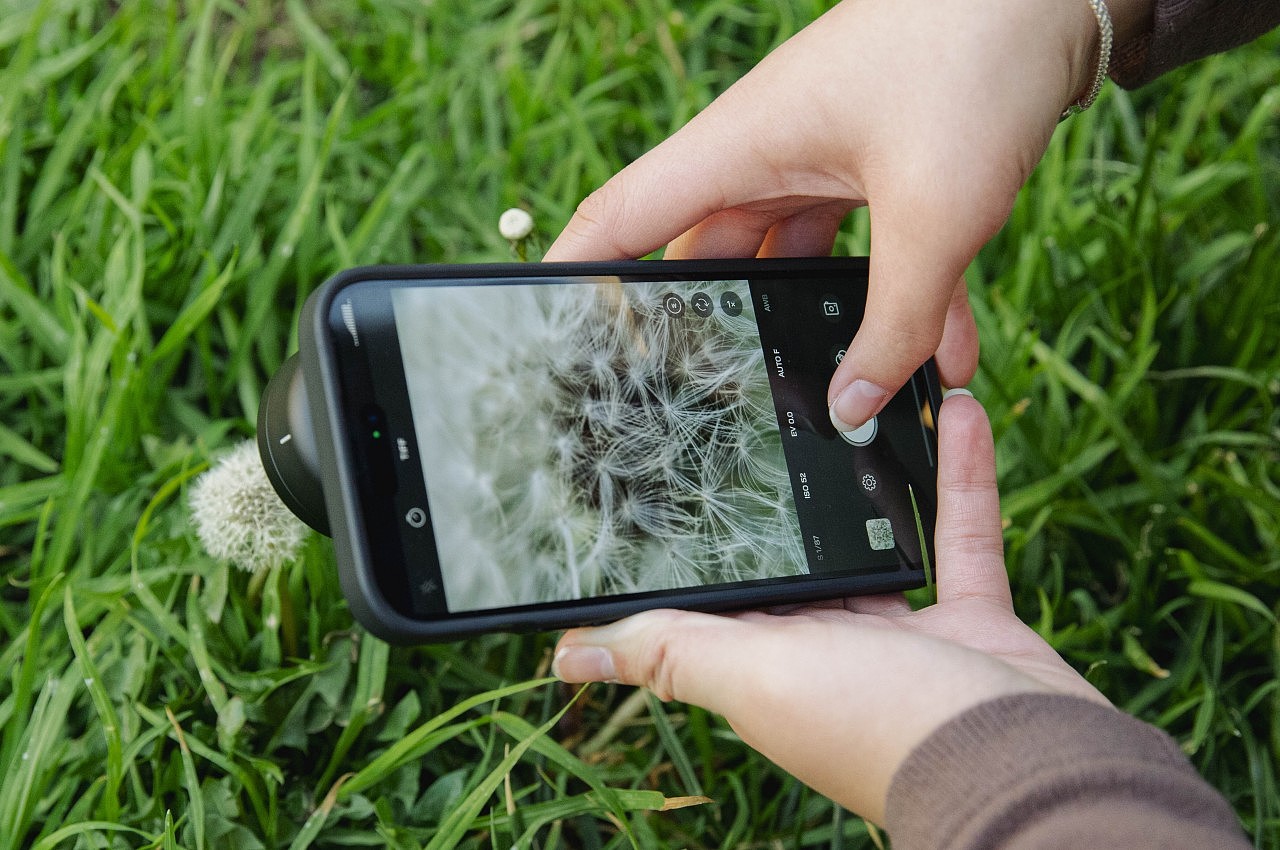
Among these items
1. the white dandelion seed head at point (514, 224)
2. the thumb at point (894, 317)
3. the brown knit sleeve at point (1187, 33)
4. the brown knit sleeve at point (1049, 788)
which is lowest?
the brown knit sleeve at point (1049, 788)

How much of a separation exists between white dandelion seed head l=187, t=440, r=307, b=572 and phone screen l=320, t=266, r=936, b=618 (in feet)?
0.82

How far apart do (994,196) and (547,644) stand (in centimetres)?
81

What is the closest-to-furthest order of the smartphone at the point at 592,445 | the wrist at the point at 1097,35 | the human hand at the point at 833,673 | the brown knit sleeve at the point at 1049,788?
the brown knit sleeve at the point at 1049,788, the human hand at the point at 833,673, the smartphone at the point at 592,445, the wrist at the point at 1097,35

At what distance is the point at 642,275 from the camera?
47.7 inches

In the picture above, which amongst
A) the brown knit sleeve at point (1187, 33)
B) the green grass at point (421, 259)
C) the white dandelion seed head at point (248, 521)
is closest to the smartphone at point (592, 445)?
the white dandelion seed head at point (248, 521)

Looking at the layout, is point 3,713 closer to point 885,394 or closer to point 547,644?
point 547,644

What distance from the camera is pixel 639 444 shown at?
3.76ft

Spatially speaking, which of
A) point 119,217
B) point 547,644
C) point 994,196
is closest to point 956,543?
point 994,196

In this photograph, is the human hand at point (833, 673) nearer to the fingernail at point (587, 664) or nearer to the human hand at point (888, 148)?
the fingernail at point (587, 664)

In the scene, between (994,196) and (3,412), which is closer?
(994,196)

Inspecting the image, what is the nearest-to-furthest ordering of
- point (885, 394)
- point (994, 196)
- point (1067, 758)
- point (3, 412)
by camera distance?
point (1067, 758) < point (994, 196) < point (885, 394) < point (3, 412)

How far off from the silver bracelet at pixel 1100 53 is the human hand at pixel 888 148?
2cm

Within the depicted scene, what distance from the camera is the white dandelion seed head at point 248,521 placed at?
3.86 ft

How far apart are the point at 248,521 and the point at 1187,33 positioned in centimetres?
133
